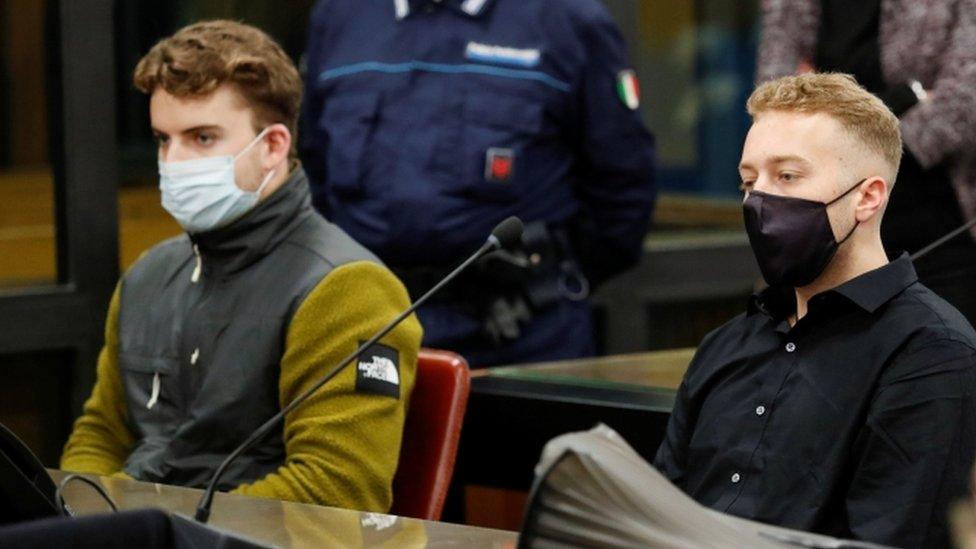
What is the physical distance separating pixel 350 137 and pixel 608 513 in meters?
2.23

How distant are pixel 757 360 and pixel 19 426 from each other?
2253 millimetres

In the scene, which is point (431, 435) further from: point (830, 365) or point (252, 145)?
point (830, 365)

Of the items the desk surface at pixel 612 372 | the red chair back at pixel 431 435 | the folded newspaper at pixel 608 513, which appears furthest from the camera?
the desk surface at pixel 612 372

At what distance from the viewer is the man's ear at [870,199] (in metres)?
2.23

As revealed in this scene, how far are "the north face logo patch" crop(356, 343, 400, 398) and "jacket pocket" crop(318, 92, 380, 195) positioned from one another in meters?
0.99

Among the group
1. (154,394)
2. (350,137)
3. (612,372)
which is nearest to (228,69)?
(154,394)

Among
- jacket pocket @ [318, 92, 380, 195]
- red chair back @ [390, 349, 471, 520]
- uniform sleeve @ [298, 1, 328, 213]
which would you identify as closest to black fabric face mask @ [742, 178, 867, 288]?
red chair back @ [390, 349, 471, 520]

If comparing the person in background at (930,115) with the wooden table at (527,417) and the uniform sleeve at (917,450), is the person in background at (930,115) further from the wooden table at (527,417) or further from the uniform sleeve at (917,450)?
the uniform sleeve at (917,450)

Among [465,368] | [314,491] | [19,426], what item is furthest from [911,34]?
[19,426]

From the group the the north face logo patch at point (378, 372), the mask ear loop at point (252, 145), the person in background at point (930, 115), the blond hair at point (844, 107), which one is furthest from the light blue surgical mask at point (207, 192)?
the person in background at point (930, 115)

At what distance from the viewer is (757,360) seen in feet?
7.53

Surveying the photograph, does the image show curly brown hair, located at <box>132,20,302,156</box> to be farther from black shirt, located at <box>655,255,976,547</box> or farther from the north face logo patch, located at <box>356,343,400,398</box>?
black shirt, located at <box>655,255,976,547</box>

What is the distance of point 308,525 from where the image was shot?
1.97 metres

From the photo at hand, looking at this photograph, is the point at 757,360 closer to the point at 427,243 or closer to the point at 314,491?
the point at 314,491
